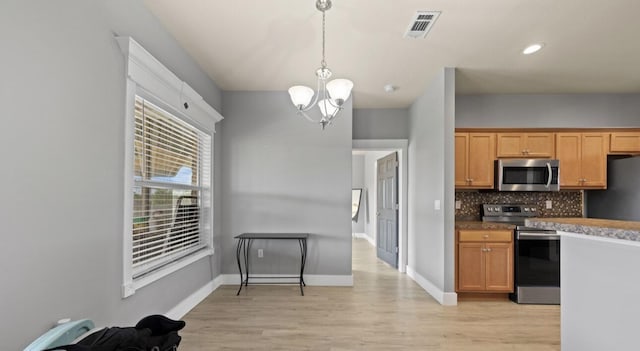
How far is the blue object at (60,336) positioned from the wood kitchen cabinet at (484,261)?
3.59 m

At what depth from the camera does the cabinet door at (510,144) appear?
14.2ft

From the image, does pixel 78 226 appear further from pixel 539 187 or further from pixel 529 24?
pixel 539 187

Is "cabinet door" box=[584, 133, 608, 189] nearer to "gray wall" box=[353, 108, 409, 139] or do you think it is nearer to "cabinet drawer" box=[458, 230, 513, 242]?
"cabinet drawer" box=[458, 230, 513, 242]

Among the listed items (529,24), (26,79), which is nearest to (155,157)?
(26,79)

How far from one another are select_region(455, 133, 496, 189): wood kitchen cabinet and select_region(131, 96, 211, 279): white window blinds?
3.19m

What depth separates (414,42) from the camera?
3.12 m

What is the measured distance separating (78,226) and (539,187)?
475 cm

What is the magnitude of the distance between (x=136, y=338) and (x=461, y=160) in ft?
13.3

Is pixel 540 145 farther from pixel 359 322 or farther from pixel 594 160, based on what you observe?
pixel 359 322

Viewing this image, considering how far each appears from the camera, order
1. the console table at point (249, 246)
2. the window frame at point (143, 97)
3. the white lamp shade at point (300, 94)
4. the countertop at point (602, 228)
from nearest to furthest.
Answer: the countertop at point (602, 228), the window frame at point (143, 97), the white lamp shade at point (300, 94), the console table at point (249, 246)

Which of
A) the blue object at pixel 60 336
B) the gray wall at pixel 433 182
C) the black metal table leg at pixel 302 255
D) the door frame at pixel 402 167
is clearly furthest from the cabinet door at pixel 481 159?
the blue object at pixel 60 336

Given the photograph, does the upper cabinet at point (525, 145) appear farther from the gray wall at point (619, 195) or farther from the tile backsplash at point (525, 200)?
the gray wall at point (619, 195)

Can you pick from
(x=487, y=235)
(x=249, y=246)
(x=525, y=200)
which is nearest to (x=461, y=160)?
(x=487, y=235)

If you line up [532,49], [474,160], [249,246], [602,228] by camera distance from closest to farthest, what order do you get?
[602,228] < [532,49] < [474,160] < [249,246]
